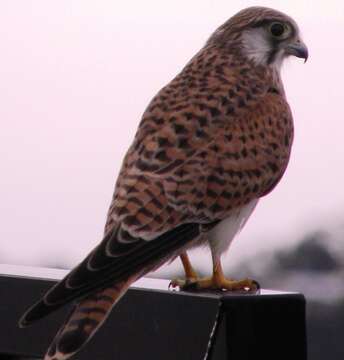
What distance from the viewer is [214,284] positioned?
9.05 feet

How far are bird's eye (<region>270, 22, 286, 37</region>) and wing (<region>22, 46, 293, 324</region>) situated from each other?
219mm

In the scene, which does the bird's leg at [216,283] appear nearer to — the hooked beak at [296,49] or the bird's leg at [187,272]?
the bird's leg at [187,272]

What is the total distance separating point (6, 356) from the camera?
2.26 meters

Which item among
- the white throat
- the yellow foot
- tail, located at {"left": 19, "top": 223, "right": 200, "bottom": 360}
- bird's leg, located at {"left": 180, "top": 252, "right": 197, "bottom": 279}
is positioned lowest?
bird's leg, located at {"left": 180, "top": 252, "right": 197, "bottom": 279}

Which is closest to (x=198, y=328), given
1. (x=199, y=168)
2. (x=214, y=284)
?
(x=214, y=284)

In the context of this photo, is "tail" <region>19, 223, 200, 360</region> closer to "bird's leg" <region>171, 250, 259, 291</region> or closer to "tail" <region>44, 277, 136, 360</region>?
"tail" <region>44, 277, 136, 360</region>

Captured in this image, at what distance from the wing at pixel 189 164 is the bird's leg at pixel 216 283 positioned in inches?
4.6

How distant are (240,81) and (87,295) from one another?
3.81ft

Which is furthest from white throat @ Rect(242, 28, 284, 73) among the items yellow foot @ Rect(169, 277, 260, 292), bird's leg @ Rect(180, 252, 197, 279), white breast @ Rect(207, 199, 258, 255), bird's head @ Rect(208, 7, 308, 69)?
yellow foot @ Rect(169, 277, 260, 292)

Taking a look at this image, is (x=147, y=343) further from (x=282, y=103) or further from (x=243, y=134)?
(x=282, y=103)

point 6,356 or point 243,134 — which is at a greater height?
point 243,134

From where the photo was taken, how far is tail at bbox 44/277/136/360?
202 cm

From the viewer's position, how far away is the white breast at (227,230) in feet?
9.57


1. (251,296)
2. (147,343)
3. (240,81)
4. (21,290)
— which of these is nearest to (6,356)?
(21,290)
